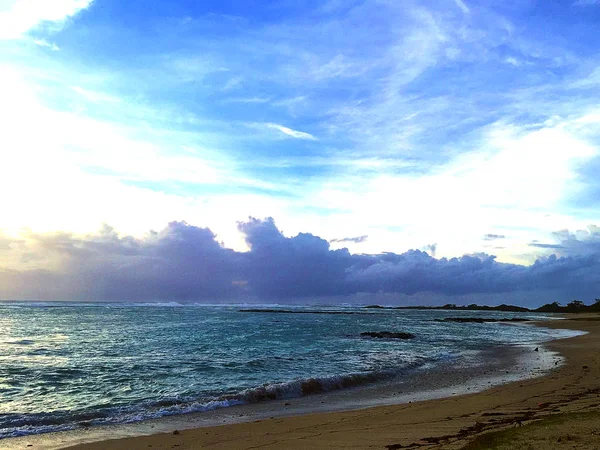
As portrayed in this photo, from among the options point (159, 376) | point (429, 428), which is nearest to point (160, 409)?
point (159, 376)

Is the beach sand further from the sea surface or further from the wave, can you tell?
the sea surface

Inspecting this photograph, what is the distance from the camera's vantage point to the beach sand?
8.16 meters

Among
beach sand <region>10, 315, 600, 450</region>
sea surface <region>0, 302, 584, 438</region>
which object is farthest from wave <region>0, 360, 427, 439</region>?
beach sand <region>10, 315, 600, 450</region>

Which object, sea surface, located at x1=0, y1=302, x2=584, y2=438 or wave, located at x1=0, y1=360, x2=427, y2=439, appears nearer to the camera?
wave, located at x1=0, y1=360, x2=427, y2=439

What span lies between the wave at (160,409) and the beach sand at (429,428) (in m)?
2.67

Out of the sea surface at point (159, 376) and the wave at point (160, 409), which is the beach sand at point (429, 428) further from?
the sea surface at point (159, 376)

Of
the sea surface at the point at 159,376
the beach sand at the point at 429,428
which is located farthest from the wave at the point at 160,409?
the beach sand at the point at 429,428

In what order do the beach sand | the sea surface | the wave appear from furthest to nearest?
the sea surface → the wave → the beach sand

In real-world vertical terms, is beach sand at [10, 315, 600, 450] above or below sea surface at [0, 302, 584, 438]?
above

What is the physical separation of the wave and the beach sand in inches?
105

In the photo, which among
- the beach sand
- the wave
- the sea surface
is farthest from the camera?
the sea surface

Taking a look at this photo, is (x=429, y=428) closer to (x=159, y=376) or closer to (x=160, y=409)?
(x=160, y=409)

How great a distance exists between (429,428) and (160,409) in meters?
8.43

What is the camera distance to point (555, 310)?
175m
